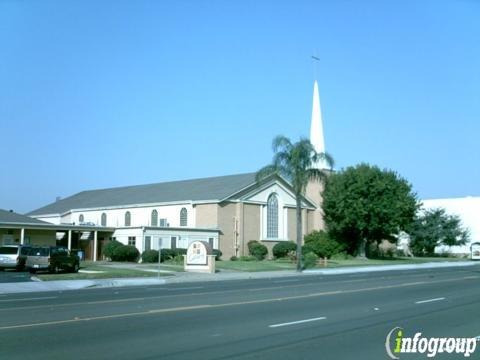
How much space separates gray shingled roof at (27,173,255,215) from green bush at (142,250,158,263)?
27.8 feet

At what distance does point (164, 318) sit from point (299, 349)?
4.73 metres

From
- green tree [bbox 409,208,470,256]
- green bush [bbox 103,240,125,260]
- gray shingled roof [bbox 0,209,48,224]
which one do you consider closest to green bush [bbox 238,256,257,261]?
green bush [bbox 103,240,125,260]

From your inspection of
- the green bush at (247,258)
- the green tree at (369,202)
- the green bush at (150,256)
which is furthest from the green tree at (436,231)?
the green bush at (150,256)

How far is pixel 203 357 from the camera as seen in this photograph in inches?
371

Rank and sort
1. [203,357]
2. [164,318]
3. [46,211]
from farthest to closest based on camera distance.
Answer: [46,211], [164,318], [203,357]

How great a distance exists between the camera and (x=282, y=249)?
59.4 metres

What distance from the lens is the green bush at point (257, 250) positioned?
2259 inches

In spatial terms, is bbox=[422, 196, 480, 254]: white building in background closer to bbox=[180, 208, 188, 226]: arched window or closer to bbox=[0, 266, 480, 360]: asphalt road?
bbox=[180, 208, 188, 226]: arched window

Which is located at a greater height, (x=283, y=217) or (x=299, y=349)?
(x=283, y=217)

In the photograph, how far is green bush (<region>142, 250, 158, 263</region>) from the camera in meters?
51.0

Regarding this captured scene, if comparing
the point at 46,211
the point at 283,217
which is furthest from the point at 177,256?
the point at 46,211

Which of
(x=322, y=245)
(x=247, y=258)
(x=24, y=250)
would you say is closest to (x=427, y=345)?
(x=24, y=250)

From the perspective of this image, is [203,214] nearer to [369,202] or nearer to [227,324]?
[369,202]

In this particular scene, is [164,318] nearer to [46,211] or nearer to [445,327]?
[445,327]
